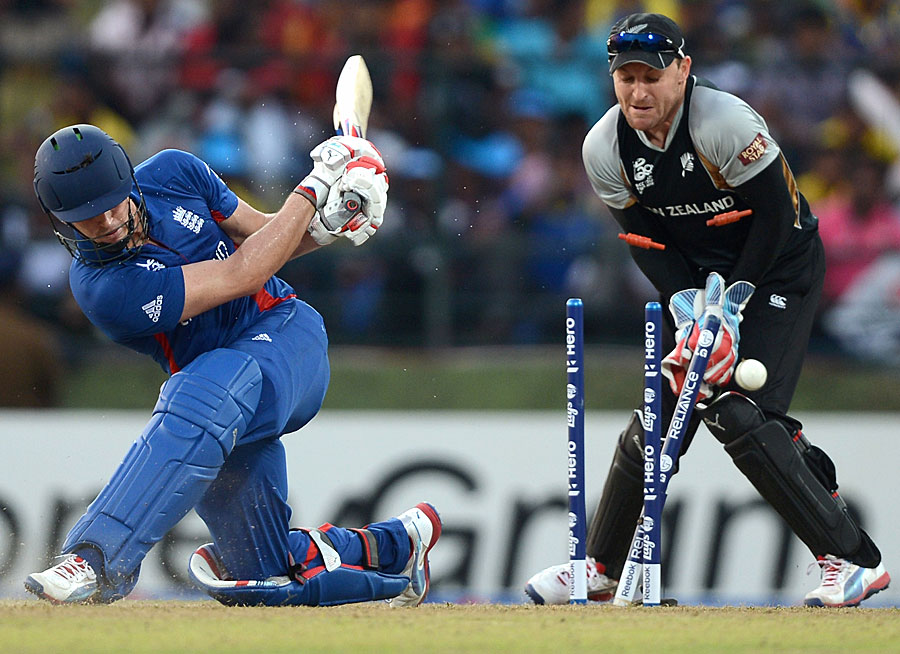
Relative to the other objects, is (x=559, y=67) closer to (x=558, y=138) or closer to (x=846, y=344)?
(x=558, y=138)

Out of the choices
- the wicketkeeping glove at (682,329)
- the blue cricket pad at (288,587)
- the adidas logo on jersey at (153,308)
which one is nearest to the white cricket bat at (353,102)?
the adidas logo on jersey at (153,308)

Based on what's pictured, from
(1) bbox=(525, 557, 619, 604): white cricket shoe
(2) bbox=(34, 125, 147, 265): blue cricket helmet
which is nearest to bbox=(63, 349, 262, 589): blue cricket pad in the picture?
(2) bbox=(34, 125, 147, 265): blue cricket helmet

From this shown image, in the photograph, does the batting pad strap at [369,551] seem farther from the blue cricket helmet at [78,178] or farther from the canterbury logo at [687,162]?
the canterbury logo at [687,162]

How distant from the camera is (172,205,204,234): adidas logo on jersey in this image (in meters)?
4.63

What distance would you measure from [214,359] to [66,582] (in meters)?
0.85

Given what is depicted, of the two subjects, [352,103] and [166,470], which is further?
[352,103]

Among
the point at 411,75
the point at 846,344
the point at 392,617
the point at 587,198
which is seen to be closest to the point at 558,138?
the point at 587,198

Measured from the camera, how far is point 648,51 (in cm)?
461

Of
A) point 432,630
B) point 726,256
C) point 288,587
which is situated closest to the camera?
point 432,630

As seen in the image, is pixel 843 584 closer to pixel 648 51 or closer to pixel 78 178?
pixel 648 51

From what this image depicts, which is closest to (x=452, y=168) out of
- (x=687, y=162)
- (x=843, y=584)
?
(x=687, y=162)

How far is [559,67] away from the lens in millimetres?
8469

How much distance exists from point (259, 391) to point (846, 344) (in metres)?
4.85

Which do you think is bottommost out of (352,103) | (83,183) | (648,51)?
(83,183)
